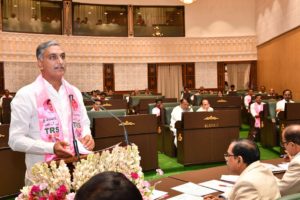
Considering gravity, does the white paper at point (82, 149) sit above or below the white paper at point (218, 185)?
above

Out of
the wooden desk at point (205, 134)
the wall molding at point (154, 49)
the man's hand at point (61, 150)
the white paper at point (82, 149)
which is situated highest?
the wall molding at point (154, 49)

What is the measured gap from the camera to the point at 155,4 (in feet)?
64.3

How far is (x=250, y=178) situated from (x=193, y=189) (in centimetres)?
58

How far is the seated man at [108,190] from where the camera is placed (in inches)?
38.4

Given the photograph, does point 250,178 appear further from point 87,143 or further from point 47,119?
point 47,119

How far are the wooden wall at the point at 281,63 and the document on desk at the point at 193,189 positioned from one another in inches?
459

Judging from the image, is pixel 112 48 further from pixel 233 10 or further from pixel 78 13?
pixel 233 10

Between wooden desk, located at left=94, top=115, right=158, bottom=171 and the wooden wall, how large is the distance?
8.73 metres

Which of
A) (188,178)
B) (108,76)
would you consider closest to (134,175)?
(188,178)

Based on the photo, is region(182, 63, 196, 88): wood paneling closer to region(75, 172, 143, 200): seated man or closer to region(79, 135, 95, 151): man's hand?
region(79, 135, 95, 151): man's hand

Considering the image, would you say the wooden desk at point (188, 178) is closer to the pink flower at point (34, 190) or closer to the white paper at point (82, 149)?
the white paper at point (82, 149)

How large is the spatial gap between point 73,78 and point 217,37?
23.4 ft

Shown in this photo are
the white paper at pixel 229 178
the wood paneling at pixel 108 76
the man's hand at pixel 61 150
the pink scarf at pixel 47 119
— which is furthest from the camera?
the wood paneling at pixel 108 76

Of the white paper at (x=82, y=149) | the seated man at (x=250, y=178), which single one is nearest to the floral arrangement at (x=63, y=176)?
the white paper at (x=82, y=149)
